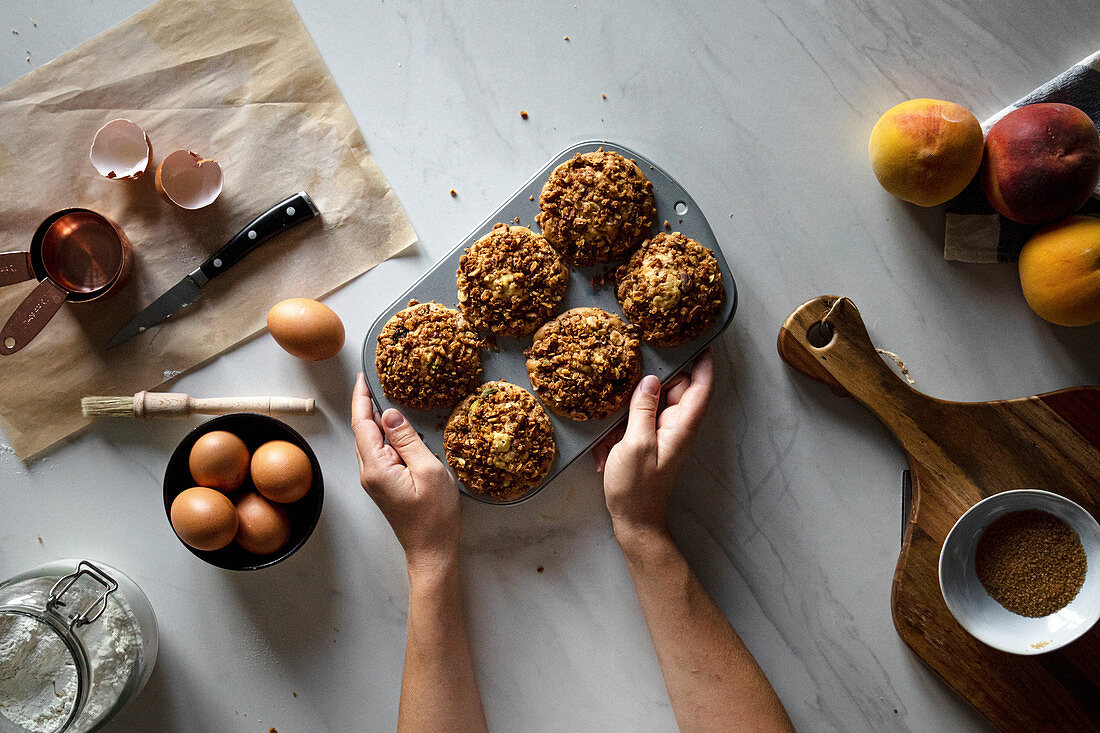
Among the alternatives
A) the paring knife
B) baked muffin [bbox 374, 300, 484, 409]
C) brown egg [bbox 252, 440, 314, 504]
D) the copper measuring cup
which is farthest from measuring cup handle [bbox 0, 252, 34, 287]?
baked muffin [bbox 374, 300, 484, 409]

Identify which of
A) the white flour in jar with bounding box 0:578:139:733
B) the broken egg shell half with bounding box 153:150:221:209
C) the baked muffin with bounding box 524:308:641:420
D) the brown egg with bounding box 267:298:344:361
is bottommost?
the white flour in jar with bounding box 0:578:139:733

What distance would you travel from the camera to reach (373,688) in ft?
4.30

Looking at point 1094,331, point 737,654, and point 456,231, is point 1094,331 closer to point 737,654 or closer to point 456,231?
point 737,654

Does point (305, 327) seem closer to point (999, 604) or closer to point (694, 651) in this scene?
point (694, 651)

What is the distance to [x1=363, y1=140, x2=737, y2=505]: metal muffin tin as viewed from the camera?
119 centimetres

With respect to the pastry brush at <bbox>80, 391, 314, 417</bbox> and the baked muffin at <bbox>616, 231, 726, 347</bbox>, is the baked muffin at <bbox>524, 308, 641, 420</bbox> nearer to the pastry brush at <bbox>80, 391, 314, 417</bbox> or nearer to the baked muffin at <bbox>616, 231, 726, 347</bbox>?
the baked muffin at <bbox>616, 231, 726, 347</bbox>

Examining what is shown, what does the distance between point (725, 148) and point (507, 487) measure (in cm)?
82

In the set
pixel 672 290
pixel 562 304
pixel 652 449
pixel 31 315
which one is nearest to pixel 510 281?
pixel 562 304

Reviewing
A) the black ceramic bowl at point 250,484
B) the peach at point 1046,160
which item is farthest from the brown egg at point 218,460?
the peach at point 1046,160

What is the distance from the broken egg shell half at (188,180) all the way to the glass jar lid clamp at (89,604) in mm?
691

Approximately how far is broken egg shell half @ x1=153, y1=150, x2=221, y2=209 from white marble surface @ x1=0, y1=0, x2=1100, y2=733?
1.00 ft

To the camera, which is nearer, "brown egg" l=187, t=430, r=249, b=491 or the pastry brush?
"brown egg" l=187, t=430, r=249, b=491

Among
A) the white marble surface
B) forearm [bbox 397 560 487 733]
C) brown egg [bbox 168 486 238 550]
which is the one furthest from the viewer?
the white marble surface

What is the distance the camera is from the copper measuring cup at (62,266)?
1.21 metres
